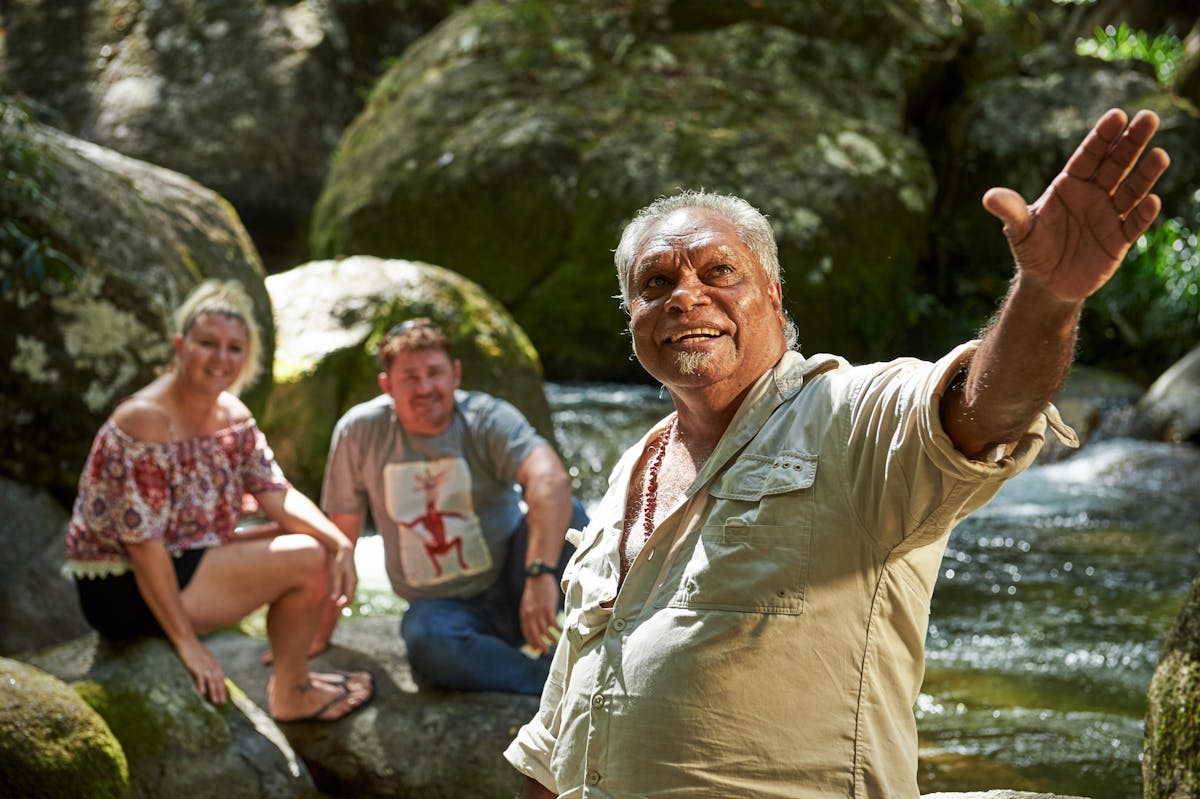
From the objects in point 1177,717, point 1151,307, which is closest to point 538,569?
point 1177,717

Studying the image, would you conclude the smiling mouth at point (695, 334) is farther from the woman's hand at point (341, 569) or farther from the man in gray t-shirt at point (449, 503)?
the woman's hand at point (341, 569)

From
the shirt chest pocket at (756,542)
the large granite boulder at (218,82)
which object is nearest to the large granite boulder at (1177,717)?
the shirt chest pocket at (756,542)

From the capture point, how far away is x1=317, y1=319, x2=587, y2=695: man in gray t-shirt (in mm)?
4031

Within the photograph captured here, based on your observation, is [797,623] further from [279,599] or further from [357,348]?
[357,348]

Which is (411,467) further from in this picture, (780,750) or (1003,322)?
(1003,322)

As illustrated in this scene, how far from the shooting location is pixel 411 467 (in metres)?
4.21

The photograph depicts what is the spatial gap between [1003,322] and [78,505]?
317 centimetres

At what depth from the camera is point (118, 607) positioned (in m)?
3.78

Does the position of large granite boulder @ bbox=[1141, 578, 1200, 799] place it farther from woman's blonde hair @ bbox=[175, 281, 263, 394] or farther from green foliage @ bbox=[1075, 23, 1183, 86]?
green foliage @ bbox=[1075, 23, 1183, 86]

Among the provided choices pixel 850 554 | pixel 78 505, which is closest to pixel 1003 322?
pixel 850 554

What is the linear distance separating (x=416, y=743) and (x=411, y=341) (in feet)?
4.30

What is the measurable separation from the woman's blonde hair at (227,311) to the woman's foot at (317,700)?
102cm

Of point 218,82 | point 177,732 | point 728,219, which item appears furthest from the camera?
point 218,82

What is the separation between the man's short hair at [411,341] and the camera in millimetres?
4125
